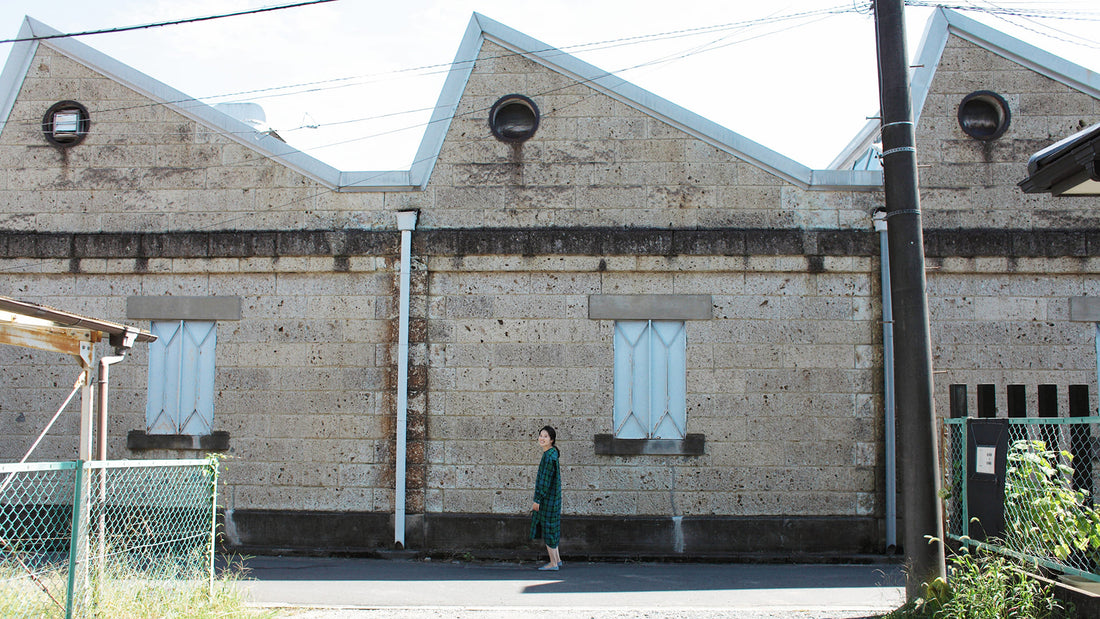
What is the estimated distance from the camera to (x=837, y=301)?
1068cm

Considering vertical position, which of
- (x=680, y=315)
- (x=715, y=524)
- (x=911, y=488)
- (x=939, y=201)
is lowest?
(x=715, y=524)

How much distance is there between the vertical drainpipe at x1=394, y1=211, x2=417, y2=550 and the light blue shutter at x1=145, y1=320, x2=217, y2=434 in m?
2.33

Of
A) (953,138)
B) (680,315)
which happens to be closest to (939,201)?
(953,138)

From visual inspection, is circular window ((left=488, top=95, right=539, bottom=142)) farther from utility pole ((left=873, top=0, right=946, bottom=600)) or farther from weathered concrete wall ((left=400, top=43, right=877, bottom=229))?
utility pole ((left=873, top=0, right=946, bottom=600))

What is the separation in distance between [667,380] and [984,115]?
196 inches

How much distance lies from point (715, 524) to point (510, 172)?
4703 mm

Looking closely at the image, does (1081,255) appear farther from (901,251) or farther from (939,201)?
(901,251)

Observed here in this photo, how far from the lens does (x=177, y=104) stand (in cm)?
1123

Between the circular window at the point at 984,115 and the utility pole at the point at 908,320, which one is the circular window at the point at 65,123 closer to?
the utility pole at the point at 908,320

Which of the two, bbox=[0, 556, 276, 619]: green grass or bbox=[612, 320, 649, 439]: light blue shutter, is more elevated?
bbox=[612, 320, 649, 439]: light blue shutter

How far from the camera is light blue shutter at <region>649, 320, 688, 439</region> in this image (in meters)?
10.6

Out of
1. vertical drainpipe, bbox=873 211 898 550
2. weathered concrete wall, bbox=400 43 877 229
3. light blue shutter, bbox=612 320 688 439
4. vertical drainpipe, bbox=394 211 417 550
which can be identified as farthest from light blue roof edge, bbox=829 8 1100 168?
vertical drainpipe, bbox=394 211 417 550

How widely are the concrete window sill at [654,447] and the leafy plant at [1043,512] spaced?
4.19 m

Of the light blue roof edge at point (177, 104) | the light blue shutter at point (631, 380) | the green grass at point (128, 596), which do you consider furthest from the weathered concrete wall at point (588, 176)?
the green grass at point (128, 596)
